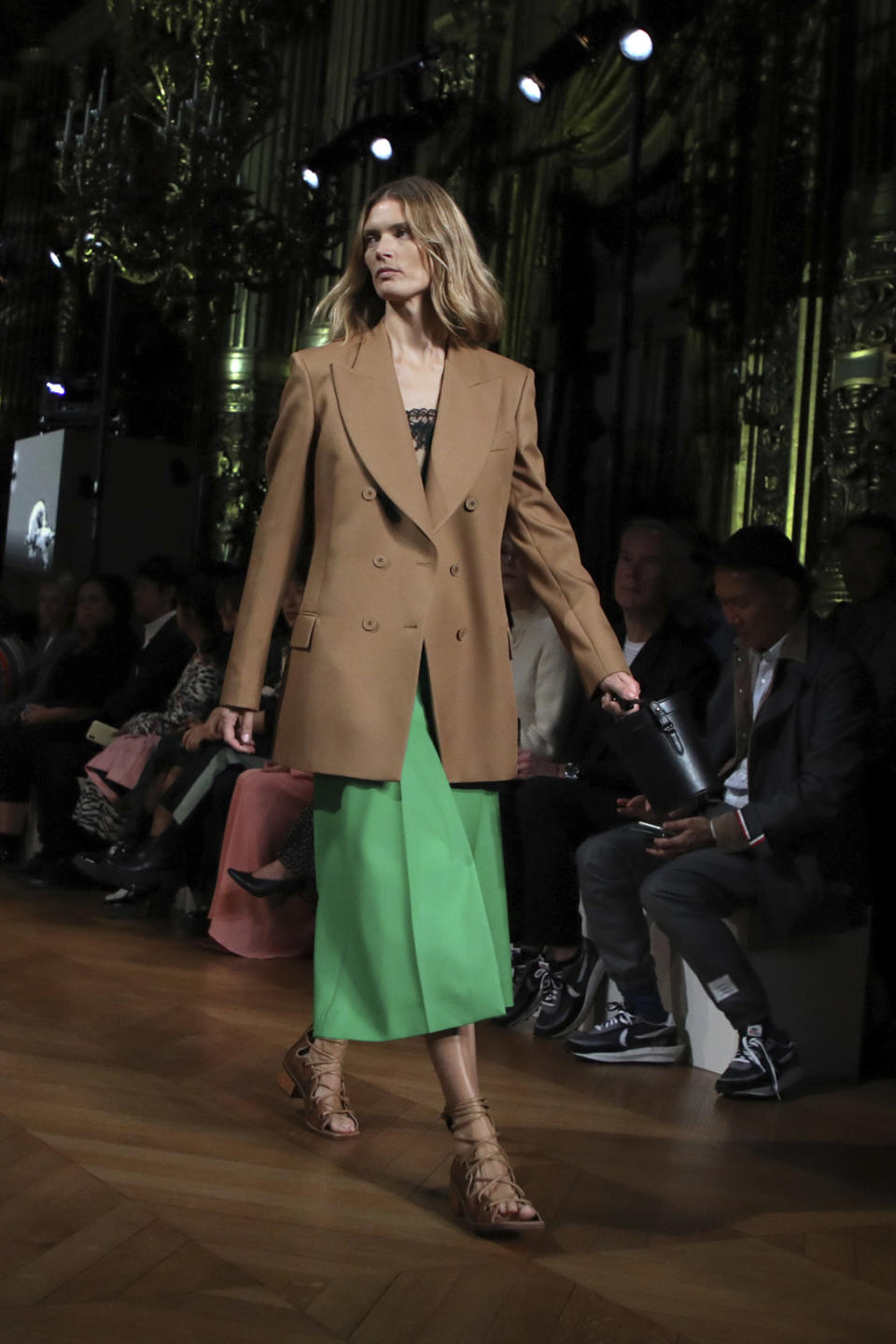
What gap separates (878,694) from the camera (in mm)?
4039

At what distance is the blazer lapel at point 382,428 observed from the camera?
7.86 ft

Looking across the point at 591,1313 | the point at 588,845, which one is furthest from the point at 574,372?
the point at 591,1313

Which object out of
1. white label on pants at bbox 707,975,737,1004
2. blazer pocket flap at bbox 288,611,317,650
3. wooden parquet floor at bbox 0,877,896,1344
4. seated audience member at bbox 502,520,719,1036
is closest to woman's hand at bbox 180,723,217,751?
seated audience member at bbox 502,520,719,1036

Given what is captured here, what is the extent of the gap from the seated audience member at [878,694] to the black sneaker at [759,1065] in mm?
371

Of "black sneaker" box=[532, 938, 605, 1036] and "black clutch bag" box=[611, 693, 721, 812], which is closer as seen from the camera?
"black clutch bag" box=[611, 693, 721, 812]

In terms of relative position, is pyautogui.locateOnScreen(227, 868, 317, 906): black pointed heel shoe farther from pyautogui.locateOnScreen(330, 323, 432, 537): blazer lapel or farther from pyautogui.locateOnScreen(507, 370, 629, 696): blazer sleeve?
pyautogui.locateOnScreen(330, 323, 432, 537): blazer lapel

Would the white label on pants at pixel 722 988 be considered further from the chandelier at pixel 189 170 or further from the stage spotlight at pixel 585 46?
the chandelier at pixel 189 170

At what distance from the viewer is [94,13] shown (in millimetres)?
13453

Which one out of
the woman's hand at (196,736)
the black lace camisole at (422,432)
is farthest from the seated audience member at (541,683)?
the black lace camisole at (422,432)

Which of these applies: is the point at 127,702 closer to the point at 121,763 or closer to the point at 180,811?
the point at 121,763

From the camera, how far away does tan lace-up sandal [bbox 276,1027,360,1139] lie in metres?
2.73

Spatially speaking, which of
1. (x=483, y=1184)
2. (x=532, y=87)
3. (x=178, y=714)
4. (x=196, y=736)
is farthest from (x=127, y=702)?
(x=483, y=1184)

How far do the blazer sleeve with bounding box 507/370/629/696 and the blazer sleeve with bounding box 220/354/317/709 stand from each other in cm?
35

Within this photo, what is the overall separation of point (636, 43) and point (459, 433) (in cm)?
387
